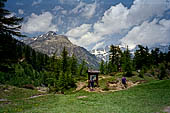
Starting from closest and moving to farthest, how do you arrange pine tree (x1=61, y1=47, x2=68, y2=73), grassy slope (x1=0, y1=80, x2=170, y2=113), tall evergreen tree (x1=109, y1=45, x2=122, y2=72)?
grassy slope (x1=0, y1=80, x2=170, y2=113) → pine tree (x1=61, y1=47, x2=68, y2=73) → tall evergreen tree (x1=109, y1=45, x2=122, y2=72)

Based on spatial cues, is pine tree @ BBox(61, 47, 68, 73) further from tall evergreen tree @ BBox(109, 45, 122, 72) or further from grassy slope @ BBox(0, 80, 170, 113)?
tall evergreen tree @ BBox(109, 45, 122, 72)

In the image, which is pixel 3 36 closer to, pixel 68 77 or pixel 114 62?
pixel 68 77

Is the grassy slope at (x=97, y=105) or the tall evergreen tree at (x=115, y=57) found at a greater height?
the tall evergreen tree at (x=115, y=57)

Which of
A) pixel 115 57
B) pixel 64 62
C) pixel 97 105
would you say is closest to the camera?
pixel 97 105

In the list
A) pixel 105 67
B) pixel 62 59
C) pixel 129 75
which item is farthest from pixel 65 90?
pixel 105 67

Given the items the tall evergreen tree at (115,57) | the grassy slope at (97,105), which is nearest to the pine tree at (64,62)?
the grassy slope at (97,105)

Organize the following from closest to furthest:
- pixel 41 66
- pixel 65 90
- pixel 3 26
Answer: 1. pixel 3 26
2. pixel 65 90
3. pixel 41 66

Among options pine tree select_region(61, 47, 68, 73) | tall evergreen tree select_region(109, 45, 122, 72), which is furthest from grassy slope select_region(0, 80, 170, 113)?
tall evergreen tree select_region(109, 45, 122, 72)

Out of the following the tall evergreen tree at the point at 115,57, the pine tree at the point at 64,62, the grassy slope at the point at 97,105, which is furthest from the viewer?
the tall evergreen tree at the point at 115,57

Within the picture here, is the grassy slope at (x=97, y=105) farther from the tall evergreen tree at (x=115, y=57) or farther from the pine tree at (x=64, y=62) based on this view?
the tall evergreen tree at (x=115, y=57)

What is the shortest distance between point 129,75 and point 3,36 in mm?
47101

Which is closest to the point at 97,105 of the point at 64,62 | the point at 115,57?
the point at 64,62

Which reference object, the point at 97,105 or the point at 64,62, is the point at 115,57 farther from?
the point at 97,105

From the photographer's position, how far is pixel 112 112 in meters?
14.0
